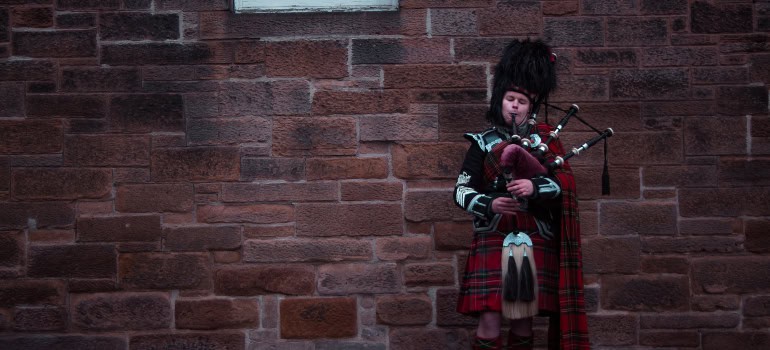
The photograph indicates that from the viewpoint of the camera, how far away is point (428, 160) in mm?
5336

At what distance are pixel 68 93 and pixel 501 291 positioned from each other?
2599 mm

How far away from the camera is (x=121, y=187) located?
5.36 metres

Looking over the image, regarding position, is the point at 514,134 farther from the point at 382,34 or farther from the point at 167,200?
the point at 167,200

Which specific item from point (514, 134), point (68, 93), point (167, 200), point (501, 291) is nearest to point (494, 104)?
point (514, 134)

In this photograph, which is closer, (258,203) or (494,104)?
(494,104)

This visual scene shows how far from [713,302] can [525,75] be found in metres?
1.83

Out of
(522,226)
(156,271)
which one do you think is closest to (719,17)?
(522,226)

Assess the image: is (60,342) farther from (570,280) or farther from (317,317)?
(570,280)

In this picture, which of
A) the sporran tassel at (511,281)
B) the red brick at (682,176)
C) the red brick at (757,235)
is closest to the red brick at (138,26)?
the sporran tassel at (511,281)

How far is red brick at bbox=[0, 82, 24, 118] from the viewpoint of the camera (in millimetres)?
5355

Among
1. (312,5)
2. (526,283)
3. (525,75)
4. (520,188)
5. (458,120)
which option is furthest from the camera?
(312,5)

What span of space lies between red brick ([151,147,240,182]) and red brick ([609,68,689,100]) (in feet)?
6.78

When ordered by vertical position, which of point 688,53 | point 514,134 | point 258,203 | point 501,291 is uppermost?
point 688,53

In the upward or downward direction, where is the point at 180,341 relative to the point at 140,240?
downward
